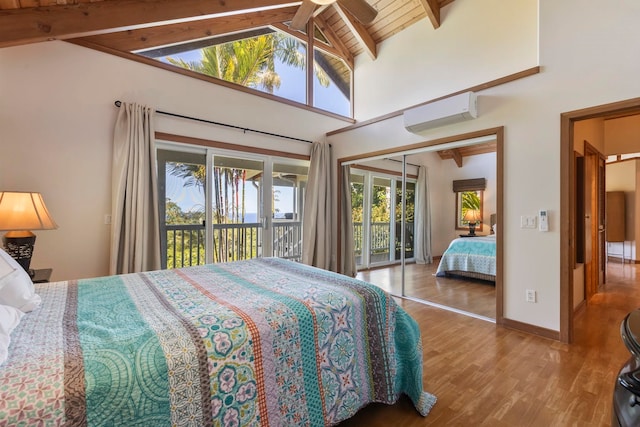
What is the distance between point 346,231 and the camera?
4.91 metres

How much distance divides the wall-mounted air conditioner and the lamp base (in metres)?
3.75

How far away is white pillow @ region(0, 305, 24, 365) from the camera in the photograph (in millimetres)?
893

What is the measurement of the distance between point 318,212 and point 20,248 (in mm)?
3286

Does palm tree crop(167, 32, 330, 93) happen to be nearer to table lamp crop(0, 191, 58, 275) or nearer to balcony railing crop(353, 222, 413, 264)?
table lamp crop(0, 191, 58, 275)

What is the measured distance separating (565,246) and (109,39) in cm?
490

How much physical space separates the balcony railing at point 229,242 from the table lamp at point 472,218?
7.98 ft

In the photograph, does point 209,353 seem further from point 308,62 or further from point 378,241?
point 308,62

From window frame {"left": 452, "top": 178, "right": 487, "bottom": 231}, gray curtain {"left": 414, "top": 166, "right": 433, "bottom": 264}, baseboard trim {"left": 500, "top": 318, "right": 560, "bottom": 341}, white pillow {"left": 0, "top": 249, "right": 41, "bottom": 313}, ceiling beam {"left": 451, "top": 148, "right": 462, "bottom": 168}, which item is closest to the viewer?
white pillow {"left": 0, "top": 249, "right": 41, "bottom": 313}

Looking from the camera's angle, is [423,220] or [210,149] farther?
[423,220]

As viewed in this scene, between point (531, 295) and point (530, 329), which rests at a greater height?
point (531, 295)

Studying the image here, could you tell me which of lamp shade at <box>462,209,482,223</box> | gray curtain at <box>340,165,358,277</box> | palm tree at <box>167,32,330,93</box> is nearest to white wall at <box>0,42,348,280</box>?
palm tree at <box>167,32,330,93</box>

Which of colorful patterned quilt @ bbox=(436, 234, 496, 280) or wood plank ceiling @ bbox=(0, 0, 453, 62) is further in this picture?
colorful patterned quilt @ bbox=(436, 234, 496, 280)

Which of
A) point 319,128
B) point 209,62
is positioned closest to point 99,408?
point 209,62

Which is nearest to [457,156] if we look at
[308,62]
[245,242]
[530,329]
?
[530,329]
